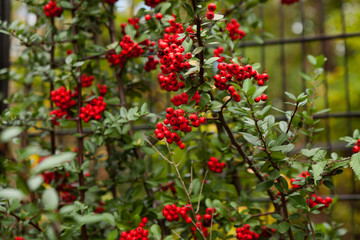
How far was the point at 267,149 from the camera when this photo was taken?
0.96 m

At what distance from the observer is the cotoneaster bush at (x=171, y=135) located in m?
0.97

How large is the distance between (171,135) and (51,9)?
0.81 meters

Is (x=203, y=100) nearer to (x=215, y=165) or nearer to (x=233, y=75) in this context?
(x=233, y=75)

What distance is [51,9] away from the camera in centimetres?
143

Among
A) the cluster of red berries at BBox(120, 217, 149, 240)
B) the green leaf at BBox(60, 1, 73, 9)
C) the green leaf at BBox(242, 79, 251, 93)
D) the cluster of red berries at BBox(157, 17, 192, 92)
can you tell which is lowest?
the cluster of red berries at BBox(120, 217, 149, 240)

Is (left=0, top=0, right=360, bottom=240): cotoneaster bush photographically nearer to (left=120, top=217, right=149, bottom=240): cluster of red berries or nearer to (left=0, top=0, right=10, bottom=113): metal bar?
(left=120, top=217, right=149, bottom=240): cluster of red berries

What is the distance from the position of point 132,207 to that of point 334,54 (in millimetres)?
5681

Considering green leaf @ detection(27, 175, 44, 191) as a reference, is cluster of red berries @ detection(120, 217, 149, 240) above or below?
below

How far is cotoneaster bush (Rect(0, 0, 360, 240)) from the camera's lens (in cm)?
97

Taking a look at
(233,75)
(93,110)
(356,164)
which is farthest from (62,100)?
(356,164)

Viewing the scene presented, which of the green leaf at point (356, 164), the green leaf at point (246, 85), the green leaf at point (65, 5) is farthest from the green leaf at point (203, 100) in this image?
the green leaf at point (65, 5)

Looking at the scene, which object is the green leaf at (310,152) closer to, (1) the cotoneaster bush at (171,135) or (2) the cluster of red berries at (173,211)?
(1) the cotoneaster bush at (171,135)

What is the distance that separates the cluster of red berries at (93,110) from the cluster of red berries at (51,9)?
413 mm

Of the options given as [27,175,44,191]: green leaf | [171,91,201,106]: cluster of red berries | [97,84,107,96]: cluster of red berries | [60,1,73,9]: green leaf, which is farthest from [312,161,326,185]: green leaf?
[60,1,73,9]: green leaf
